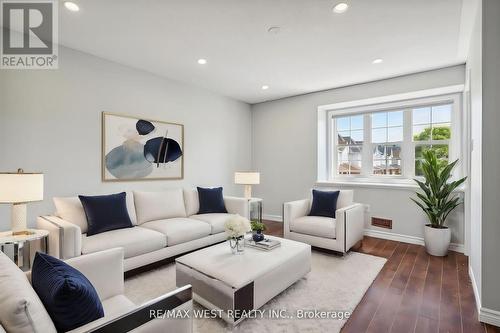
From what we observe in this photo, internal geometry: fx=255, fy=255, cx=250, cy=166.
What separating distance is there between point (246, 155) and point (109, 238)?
353 centimetres

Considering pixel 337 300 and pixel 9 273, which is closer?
pixel 9 273

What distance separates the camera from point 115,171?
3.50m

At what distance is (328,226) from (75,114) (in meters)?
3.50

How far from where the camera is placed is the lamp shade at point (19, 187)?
6.84ft

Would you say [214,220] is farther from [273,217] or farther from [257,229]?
[273,217]

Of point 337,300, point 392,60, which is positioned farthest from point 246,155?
point 337,300

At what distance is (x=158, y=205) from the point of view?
138 inches

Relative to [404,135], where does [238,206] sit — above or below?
below

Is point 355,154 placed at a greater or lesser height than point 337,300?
greater

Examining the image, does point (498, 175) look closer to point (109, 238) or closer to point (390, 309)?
point (390, 309)

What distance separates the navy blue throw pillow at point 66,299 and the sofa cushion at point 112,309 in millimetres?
35

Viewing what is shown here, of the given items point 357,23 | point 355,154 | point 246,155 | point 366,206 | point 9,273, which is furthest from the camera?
point 246,155

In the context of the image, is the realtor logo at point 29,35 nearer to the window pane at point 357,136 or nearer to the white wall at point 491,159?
the white wall at point 491,159

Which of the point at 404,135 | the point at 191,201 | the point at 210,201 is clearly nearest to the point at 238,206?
the point at 210,201
